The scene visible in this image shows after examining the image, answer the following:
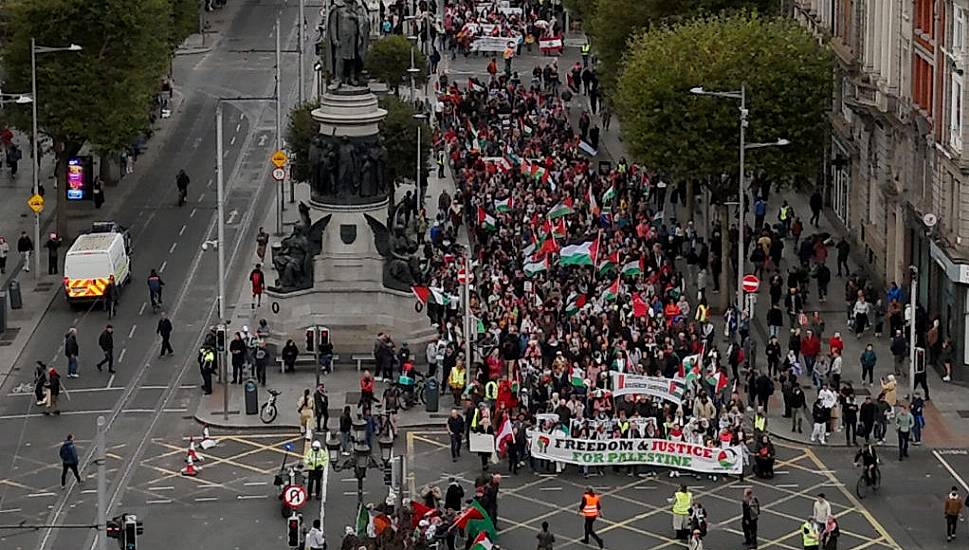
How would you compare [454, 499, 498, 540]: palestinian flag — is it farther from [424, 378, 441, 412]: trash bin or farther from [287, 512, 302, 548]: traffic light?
[424, 378, 441, 412]: trash bin

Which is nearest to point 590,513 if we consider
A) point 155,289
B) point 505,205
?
point 155,289

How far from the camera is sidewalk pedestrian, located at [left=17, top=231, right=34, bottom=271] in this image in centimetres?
11456

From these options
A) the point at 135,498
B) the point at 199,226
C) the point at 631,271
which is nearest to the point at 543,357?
the point at 631,271

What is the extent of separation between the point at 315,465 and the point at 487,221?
32228mm

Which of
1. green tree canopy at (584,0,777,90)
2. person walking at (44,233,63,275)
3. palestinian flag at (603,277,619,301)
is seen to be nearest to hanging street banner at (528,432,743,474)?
palestinian flag at (603,277,619,301)

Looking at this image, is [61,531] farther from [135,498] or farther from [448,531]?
[448,531]

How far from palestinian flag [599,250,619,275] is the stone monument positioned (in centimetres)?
692

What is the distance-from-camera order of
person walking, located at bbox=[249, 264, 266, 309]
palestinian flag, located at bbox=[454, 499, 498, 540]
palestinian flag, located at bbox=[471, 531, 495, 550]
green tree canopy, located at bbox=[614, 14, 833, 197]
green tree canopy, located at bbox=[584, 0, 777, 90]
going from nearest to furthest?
palestinian flag, located at bbox=[471, 531, 495, 550] < palestinian flag, located at bbox=[454, 499, 498, 540] < person walking, located at bbox=[249, 264, 266, 309] < green tree canopy, located at bbox=[614, 14, 833, 197] < green tree canopy, located at bbox=[584, 0, 777, 90]

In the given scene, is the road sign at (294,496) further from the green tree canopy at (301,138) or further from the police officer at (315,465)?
the green tree canopy at (301,138)

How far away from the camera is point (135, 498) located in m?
83.0

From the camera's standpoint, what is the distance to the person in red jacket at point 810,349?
9631 centimetres

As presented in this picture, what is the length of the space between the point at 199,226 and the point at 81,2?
38.0 feet

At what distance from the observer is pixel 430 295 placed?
100312 millimetres

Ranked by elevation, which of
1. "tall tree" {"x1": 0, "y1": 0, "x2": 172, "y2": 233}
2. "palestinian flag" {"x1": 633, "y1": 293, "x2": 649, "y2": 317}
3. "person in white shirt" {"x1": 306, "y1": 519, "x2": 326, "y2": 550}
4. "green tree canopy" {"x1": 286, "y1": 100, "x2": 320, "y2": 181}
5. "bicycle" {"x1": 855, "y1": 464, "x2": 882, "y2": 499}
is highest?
"tall tree" {"x1": 0, "y1": 0, "x2": 172, "y2": 233}
